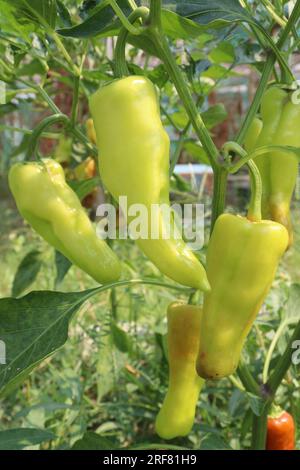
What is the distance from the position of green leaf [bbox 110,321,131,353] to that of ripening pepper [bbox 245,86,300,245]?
0.56m

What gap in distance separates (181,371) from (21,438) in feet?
0.95

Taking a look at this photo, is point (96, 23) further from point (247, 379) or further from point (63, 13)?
point (247, 379)

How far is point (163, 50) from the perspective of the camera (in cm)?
67

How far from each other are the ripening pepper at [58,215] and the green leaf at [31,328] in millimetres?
76

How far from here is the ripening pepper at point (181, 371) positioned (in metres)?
0.82

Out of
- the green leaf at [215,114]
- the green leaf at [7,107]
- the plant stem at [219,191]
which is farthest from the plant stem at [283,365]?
the green leaf at [7,107]

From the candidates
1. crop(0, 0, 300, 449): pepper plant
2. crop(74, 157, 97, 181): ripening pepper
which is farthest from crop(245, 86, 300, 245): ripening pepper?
crop(74, 157, 97, 181): ripening pepper

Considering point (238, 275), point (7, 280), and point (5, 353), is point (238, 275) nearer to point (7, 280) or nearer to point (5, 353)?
point (5, 353)

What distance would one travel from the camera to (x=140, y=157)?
2.13 feet

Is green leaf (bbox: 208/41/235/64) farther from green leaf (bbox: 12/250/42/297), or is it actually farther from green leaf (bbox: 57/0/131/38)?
green leaf (bbox: 12/250/42/297)

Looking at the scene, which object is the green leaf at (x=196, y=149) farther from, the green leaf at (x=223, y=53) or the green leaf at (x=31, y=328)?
the green leaf at (x=31, y=328)

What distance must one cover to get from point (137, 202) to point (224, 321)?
0.17 meters

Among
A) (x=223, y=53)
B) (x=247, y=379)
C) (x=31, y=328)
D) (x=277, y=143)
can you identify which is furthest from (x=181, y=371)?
(x=223, y=53)

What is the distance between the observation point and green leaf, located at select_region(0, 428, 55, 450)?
95 cm
